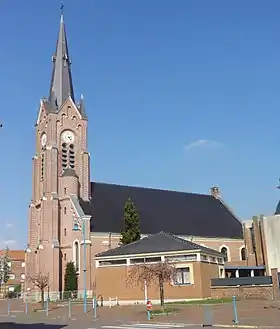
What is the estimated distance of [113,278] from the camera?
41031mm

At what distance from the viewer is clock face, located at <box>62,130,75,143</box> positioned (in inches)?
2388

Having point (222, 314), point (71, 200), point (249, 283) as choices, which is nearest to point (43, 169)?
point (71, 200)

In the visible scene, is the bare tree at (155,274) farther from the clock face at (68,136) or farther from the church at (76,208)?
the clock face at (68,136)

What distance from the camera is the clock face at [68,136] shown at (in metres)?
60.7

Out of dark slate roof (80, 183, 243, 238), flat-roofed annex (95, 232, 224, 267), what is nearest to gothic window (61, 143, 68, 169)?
dark slate roof (80, 183, 243, 238)

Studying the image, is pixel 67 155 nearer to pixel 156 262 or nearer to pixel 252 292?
pixel 156 262

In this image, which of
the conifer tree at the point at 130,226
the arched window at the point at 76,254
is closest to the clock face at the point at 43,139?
the arched window at the point at 76,254

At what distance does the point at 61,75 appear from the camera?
2485 inches

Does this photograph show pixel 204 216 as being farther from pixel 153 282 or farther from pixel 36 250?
pixel 153 282

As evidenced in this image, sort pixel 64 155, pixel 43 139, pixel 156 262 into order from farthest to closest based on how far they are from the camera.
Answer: pixel 43 139, pixel 64 155, pixel 156 262

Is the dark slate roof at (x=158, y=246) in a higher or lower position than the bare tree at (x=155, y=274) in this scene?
higher

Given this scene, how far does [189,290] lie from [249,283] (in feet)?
16.3

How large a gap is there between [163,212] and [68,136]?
1650 centimetres

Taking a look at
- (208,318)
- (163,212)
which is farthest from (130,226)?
(208,318)
